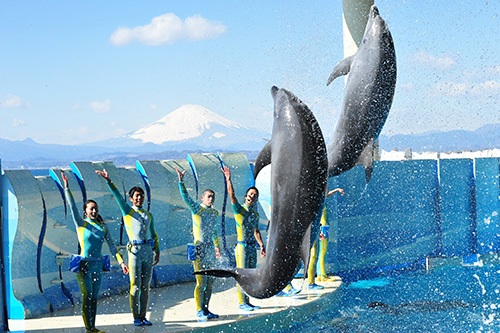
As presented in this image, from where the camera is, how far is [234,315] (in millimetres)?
7727

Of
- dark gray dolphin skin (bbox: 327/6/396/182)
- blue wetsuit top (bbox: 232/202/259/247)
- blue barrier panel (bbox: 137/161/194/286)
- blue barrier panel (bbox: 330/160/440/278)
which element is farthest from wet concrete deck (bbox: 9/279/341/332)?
dark gray dolphin skin (bbox: 327/6/396/182)

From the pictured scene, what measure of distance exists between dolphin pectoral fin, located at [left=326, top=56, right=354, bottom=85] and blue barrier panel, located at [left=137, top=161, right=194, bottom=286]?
5.22 metres

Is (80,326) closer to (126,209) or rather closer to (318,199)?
(126,209)

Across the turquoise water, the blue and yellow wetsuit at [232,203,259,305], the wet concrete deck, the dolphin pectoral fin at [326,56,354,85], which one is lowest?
the turquoise water

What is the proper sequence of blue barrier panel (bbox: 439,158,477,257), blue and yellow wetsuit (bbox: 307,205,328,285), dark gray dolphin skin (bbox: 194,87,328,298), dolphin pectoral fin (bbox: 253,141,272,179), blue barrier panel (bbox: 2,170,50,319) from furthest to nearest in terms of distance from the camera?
blue barrier panel (bbox: 439,158,477,257) < blue and yellow wetsuit (bbox: 307,205,328,285) < blue barrier panel (bbox: 2,170,50,319) < dolphin pectoral fin (bbox: 253,141,272,179) < dark gray dolphin skin (bbox: 194,87,328,298)

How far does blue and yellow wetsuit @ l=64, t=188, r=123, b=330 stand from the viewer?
6926mm

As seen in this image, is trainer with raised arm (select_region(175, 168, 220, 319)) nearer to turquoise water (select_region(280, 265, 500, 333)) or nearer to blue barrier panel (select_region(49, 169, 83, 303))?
turquoise water (select_region(280, 265, 500, 333))

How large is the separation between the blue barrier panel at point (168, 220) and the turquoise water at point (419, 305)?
8.85ft

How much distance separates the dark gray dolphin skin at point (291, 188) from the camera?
4.05 m

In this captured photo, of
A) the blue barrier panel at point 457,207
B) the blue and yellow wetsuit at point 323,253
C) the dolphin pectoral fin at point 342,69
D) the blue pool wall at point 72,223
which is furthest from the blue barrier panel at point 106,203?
the blue barrier panel at point 457,207

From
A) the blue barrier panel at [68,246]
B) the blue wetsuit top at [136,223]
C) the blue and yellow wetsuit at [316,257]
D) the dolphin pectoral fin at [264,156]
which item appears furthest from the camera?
the blue and yellow wetsuit at [316,257]

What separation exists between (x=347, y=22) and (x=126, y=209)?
755 cm

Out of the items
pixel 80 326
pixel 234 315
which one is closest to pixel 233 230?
pixel 234 315

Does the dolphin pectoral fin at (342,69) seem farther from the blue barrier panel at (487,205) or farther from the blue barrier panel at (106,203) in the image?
the blue barrier panel at (487,205)
